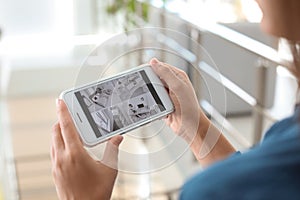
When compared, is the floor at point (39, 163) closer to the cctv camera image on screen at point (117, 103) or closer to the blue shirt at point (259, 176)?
the cctv camera image on screen at point (117, 103)

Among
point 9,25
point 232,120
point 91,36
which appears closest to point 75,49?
point 91,36

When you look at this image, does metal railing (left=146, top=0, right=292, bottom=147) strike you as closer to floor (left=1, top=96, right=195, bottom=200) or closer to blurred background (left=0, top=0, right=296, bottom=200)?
blurred background (left=0, top=0, right=296, bottom=200)

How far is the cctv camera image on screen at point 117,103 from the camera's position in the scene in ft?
1.94

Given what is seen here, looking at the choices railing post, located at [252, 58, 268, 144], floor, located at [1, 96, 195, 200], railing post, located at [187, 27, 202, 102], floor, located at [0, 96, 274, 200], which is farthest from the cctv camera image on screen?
floor, located at [1, 96, 195, 200]

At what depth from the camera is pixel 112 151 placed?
22.6 inches

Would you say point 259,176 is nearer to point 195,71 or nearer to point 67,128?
point 67,128

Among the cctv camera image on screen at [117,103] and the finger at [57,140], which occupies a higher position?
the cctv camera image on screen at [117,103]

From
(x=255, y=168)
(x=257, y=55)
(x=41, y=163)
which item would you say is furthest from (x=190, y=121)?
(x=41, y=163)

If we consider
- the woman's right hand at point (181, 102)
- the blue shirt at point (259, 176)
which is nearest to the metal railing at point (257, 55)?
the woman's right hand at point (181, 102)

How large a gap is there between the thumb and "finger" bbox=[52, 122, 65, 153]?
0.05m

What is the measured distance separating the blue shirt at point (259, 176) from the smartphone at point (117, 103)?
0.22 m

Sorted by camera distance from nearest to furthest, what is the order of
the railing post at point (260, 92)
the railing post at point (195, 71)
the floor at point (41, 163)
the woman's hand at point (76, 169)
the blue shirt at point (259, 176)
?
the blue shirt at point (259, 176)
the woman's hand at point (76, 169)
the railing post at point (195, 71)
the railing post at point (260, 92)
the floor at point (41, 163)

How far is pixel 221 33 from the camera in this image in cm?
146

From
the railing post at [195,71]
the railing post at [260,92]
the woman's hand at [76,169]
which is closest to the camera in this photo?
the woman's hand at [76,169]
